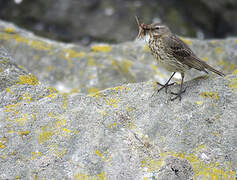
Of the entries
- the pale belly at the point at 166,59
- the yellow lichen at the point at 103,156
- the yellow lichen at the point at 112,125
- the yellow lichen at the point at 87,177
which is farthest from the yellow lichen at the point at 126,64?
the yellow lichen at the point at 87,177

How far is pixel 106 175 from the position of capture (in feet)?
12.5

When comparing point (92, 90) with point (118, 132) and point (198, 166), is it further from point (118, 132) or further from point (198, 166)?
point (198, 166)

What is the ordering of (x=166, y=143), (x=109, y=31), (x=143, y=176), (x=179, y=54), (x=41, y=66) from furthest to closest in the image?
(x=109, y=31) → (x=41, y=66) → (x=179, y=54) → (x=166, y=143) → (x=143, y=176)

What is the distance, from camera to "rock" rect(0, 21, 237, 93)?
7.27m

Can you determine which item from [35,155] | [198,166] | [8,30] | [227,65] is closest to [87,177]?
[35,155]

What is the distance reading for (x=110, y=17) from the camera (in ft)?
38.7

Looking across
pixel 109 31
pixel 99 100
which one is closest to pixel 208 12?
pixel 109 31

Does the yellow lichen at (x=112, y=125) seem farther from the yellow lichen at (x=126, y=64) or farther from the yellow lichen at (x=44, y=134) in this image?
the yellow lichen at (x=126, y=64)

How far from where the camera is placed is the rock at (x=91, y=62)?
23.9ft

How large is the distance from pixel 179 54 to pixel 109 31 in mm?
6438

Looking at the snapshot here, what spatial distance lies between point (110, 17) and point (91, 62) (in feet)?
15.4

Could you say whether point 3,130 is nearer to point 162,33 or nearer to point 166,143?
point 166,143

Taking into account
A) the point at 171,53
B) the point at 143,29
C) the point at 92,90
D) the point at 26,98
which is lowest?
the point at 92,90

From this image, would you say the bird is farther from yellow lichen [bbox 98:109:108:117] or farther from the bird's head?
yellow lichen [bbox 98:109:108:117]
